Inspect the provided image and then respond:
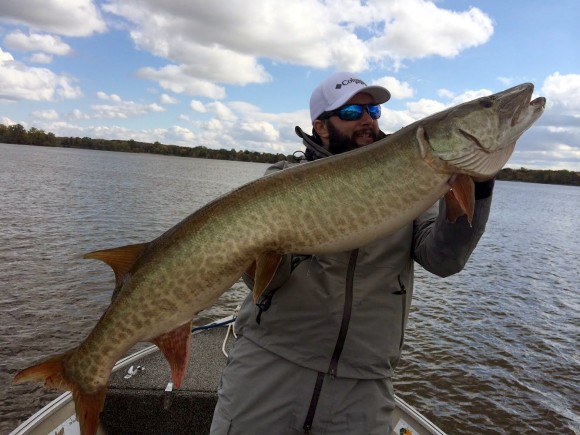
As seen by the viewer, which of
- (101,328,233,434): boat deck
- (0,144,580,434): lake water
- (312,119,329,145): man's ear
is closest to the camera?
(312,119,329,145): man's ear

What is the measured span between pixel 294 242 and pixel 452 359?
8099 millimetres

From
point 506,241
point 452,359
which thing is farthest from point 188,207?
point 452,359

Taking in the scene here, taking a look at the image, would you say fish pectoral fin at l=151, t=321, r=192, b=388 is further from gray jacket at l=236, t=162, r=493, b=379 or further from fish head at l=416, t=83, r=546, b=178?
fish head at l=416, t=83, r=546, b=178

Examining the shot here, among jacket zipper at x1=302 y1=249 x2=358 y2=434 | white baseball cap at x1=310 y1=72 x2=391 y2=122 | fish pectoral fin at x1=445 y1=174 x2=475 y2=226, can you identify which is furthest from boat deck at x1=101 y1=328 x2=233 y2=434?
fish pectoral fin at x1=445 y1=174 x2=475 y2=226

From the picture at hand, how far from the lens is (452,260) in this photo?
8.09 feet

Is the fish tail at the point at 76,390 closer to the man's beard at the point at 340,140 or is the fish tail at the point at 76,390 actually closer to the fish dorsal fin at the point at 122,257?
the fish dorsal fin at the point at 122,257

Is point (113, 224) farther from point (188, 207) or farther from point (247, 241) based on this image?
point (247, 241)

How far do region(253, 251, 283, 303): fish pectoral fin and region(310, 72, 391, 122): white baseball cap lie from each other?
129 cm

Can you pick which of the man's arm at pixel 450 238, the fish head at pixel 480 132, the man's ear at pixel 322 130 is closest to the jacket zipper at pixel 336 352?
the man's arm at pixel 450 238

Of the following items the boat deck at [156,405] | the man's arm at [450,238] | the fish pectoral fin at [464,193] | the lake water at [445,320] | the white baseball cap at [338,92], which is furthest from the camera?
the lake water at [445,320]

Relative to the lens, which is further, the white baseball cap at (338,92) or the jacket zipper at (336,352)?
the white baseball cap at (338,92)

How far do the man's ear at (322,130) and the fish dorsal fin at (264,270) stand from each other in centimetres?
123

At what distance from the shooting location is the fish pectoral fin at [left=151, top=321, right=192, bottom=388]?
2.30 metres

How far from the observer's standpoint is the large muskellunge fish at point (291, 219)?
221cm
